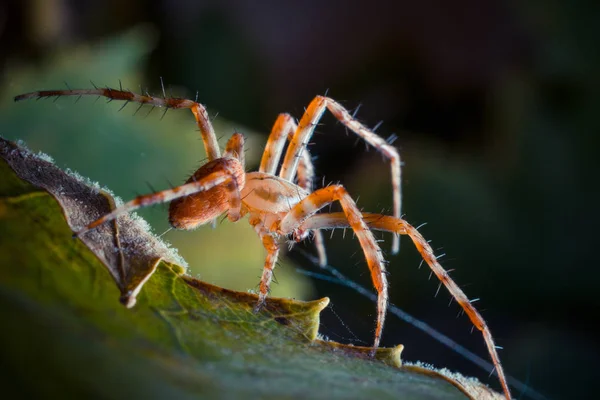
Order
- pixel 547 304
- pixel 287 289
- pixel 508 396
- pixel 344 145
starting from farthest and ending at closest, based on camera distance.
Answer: pixel 344 145 < pixel 547 304 < pixel 287 289 < pixel 508 396

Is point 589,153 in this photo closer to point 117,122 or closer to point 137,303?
point 117,122

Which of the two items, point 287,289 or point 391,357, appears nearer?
point 391,357

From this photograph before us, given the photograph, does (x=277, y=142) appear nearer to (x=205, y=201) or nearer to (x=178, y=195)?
(x=205, y=201)

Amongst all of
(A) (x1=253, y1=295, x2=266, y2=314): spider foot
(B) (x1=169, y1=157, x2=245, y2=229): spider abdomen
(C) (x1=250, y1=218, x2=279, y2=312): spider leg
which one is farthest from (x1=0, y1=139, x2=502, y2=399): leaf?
(B) (x1=169, y1=157, x2=245, y2=229): spider abdomen

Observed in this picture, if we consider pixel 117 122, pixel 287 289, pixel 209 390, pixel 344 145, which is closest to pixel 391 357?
pixel 209 390

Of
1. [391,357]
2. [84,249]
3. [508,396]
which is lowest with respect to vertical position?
[508,396]

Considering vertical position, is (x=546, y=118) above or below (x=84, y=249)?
above
